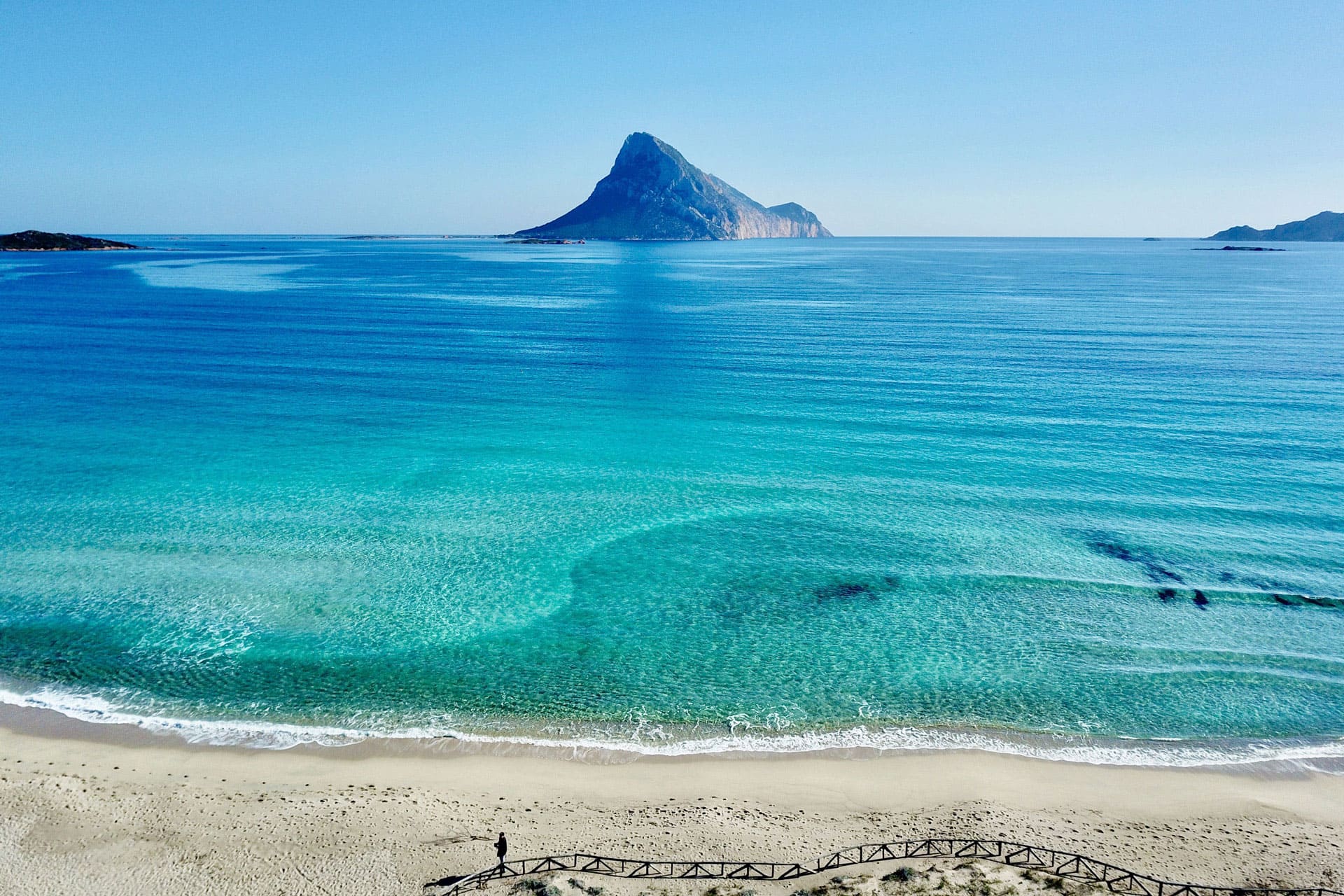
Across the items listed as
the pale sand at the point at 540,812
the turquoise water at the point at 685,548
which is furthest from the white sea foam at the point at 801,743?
the pale sand at the point at 540,812

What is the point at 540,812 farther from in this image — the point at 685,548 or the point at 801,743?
the point at 685,548

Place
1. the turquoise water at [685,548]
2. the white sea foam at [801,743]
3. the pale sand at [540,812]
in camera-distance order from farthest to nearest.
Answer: the turquoise water at [685,548] < the white sea foam at [801,743] < the pale sand at [540,812]

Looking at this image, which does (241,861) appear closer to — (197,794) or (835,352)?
(197,794)

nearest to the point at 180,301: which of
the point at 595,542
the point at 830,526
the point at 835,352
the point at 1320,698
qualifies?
the point at 835,352

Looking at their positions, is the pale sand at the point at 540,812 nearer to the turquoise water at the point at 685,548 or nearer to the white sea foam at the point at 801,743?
the white sea foam at the point at 801,743

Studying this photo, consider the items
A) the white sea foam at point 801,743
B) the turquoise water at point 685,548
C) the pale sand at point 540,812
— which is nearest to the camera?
the pale sand at point 540,812

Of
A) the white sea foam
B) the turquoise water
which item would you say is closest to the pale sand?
the white sea foam
